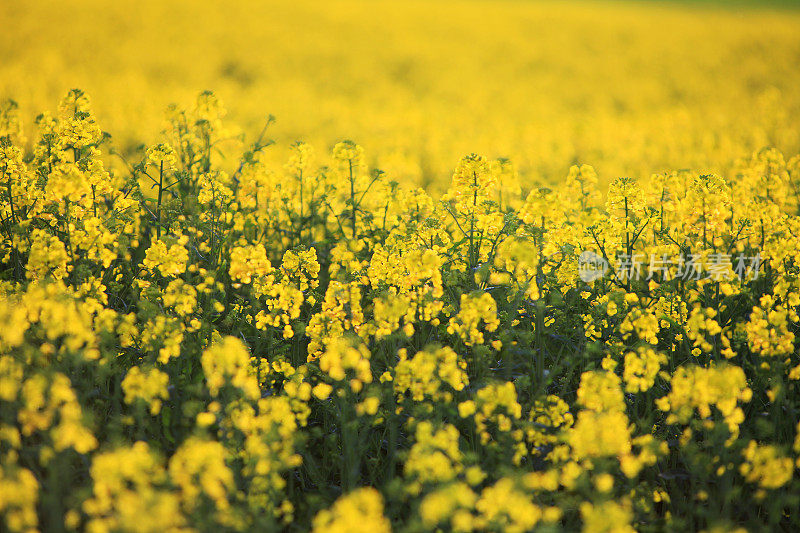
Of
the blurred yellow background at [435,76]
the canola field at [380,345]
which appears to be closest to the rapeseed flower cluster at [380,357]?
the canola field at [380,345]

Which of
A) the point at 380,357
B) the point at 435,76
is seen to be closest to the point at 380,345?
the point at 380,357

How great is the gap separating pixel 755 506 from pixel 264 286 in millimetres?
2701

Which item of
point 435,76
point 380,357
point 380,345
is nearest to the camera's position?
point 380,345

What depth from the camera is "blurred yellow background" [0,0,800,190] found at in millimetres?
10227

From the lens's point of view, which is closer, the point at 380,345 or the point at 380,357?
the point at 380,345

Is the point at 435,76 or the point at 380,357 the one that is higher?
the point at 435,76

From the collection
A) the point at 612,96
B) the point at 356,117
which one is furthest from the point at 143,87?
the point at 612,96

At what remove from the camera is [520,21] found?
26188 mm

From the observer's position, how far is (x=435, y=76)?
60.5 ft

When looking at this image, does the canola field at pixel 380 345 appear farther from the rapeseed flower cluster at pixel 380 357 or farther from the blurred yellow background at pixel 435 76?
the blurred yellow background at pixel 435 76

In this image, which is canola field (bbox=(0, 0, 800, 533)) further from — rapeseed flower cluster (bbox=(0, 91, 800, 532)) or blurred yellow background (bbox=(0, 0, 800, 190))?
blurred yellow background (bbox=(0, 0, 800, 190))

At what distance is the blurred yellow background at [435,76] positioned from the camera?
1023 cm

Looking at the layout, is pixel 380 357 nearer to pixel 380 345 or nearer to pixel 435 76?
pixel 380 345

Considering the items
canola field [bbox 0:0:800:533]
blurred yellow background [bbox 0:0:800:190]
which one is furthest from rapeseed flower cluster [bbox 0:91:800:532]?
blurred yellow background [bbox 0:0:800:190]
